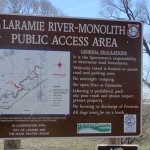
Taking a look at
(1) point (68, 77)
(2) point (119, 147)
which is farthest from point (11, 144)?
(2) point (119, 147)

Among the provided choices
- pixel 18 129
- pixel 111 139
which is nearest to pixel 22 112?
pixel 18 129

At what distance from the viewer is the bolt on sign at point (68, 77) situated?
17.9 feet

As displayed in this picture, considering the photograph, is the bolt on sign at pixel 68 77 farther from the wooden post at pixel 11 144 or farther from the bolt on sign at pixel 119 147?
the wooden post at pixel 11 144

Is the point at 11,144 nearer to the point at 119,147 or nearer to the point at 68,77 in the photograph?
the point at 68,77

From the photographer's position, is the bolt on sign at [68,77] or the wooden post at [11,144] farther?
the wooden post at [11,144]

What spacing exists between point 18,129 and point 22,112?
0.65 feet

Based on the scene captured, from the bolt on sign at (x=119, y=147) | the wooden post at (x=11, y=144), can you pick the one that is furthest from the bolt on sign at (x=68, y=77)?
the wooden post at (x=11, y=144)

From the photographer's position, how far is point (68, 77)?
220 inches

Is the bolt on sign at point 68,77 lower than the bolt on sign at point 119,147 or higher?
higher

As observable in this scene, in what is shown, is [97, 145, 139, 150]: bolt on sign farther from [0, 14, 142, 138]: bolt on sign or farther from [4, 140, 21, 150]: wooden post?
[4, 140, 21, 150]: wooden post

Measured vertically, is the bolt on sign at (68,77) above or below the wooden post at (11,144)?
above

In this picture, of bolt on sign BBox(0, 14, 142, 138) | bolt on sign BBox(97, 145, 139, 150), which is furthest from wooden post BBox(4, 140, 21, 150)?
bolt on sign BBox(97, 145, 139, 150)

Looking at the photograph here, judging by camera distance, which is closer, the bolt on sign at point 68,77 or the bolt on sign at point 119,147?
the bolt on sign at point 68,77

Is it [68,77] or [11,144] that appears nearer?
[68,77]
